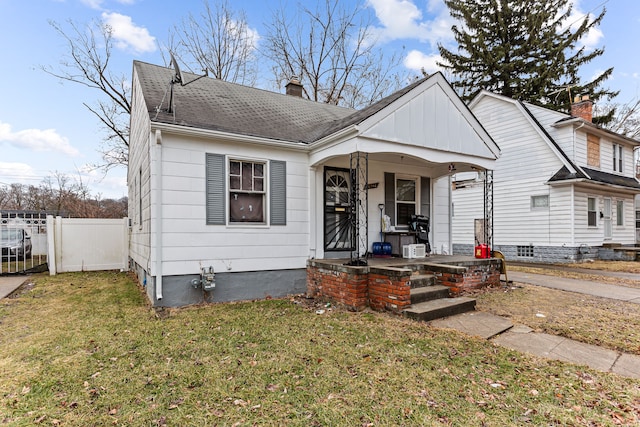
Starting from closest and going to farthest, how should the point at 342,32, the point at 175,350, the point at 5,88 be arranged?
A: the point at 175,350
the point at 5,88
the point at 342,32

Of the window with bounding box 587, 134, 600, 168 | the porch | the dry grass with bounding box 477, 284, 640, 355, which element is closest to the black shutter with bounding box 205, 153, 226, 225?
the porch

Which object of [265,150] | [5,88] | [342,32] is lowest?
[265,150]

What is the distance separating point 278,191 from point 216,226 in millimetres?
1475

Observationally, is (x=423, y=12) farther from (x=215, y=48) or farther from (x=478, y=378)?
(x=478, y=378)

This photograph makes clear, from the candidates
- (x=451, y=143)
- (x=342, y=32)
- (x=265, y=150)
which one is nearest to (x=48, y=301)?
(x=265, y=150)

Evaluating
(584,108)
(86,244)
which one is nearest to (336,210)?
(86,244)

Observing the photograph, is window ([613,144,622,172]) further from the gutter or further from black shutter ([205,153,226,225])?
black shutter ([205,153,226,225])

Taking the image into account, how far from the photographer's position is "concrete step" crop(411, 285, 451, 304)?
5426 millimetres

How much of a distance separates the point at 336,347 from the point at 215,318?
2.28 metres

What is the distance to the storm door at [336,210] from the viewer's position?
743 centimetres

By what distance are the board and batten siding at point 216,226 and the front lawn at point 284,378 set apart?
4.54 ft

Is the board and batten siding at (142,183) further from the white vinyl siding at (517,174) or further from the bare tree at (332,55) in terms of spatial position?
the white vinyl siding at (517,174)

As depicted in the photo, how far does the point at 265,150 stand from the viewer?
21.9 feet

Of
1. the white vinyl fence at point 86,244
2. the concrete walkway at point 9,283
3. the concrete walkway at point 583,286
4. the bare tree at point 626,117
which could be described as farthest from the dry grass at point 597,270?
the bare tree at point 626,117
